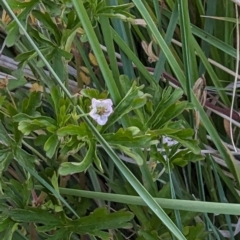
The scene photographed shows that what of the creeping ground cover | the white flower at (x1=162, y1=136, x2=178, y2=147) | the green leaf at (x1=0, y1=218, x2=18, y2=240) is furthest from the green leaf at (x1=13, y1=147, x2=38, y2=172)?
the white flower at (x1=162, y1=136, x2=178, y2=147)

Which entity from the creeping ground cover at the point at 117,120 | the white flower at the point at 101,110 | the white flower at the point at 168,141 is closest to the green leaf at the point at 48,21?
the creeping ground cover at the point at 117,120

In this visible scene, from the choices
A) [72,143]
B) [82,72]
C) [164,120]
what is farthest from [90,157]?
[82,72]

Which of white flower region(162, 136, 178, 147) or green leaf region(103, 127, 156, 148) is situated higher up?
green leaf region(103, 127, 156, 148)

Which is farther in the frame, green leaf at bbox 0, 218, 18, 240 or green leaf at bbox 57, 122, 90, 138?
green leaf at bbox 0, 218, 18, 240

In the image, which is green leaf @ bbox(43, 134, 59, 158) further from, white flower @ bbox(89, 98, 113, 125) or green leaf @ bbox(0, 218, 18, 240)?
green leaf @ bbox(0, 218, 18, 240)

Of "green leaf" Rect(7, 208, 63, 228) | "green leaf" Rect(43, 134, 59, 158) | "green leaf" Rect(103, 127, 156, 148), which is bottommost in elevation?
"green leaf" Rect(7, 208, 63, 228)

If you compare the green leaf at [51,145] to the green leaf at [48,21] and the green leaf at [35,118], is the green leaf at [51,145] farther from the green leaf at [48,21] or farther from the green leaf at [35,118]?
the green leaf at [48,21]

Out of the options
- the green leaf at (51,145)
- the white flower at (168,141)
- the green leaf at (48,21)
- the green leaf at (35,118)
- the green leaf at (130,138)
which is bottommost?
the white flower at (168,141)
